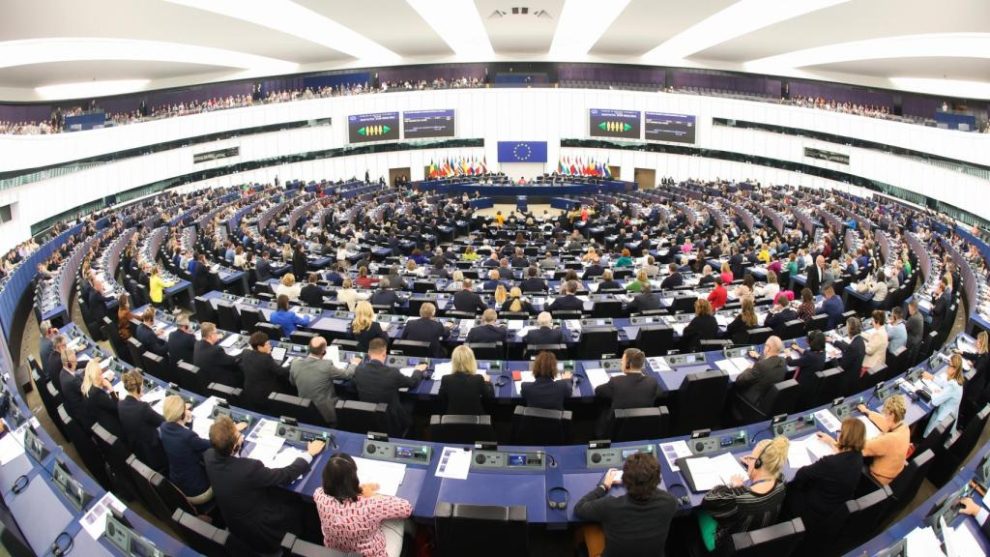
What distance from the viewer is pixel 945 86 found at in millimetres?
25422

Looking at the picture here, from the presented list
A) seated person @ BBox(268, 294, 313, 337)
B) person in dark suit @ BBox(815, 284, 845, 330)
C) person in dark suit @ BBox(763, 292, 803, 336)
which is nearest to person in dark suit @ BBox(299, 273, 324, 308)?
seated person @ BBox(268, 294, 313, 337)

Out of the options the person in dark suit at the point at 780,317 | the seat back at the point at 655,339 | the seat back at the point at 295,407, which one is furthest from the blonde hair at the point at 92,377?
the person in dark suit at the point at 780,317

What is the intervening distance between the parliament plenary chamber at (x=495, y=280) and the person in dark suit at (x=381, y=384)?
0.03 metres

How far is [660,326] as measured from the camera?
803 centimetres

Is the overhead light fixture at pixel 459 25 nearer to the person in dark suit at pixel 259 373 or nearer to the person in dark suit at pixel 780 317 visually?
the person in dark suit at pixel 780 317

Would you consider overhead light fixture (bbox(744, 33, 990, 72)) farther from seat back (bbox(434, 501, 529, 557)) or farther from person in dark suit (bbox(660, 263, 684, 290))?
seat back (bbox(434, 501, 529, 557))

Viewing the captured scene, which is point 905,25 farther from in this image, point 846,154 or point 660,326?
point 660,326

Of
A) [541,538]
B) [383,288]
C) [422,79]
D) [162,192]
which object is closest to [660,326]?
[541,538]

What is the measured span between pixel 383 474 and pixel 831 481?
138 inches

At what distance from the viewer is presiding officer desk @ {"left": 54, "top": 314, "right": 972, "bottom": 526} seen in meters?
4.38

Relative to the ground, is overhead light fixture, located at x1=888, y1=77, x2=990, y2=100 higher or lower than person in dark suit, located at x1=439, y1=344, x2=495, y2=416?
higher

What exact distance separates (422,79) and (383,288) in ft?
102

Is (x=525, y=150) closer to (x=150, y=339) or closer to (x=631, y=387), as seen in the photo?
(x=150, y=339)

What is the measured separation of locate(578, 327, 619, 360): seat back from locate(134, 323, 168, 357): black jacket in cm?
587
